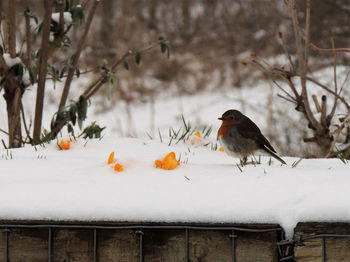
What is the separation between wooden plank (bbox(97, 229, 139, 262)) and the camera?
6.06 ft

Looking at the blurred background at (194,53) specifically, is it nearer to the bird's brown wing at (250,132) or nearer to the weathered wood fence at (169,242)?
the bird's brown wing at (250,132)

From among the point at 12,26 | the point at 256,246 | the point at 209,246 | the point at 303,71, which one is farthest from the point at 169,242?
the point at 12,26

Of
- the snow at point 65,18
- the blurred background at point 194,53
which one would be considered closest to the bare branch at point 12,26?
the snow at point 65,18

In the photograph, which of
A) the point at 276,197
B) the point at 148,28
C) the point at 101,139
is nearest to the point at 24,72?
the point at 101,139

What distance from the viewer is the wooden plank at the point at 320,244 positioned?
1.74 meters

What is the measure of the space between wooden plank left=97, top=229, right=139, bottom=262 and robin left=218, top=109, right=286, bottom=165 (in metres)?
0.73

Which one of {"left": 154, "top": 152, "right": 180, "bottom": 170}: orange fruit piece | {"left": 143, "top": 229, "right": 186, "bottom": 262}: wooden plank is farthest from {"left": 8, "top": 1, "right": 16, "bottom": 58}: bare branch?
{"left": 143, "top": 229, "right": 186, "bottom": 262}: wooden plank

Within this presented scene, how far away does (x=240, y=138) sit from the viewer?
2400 millimetres

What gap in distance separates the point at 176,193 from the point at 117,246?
0.26m

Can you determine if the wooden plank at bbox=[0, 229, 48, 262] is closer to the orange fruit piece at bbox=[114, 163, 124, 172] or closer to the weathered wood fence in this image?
the weathered wood fence

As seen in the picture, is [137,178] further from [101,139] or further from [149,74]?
[149,74]

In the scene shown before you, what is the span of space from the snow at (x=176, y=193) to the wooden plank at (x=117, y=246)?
0.07 metres

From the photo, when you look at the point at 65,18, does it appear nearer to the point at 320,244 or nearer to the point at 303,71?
the point at 303,71

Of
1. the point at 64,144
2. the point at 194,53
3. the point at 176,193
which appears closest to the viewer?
the point at 176,193
